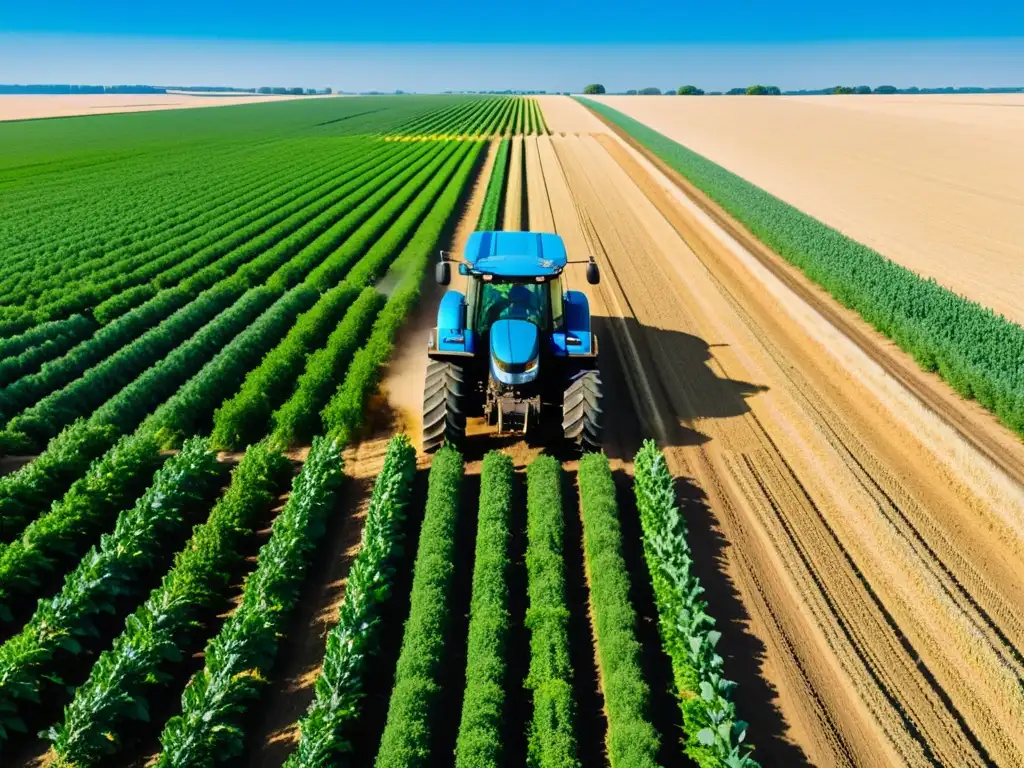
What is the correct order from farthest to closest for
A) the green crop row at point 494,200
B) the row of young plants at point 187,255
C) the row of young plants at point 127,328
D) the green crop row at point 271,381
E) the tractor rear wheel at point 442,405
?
the green crop row at point 494,200 < the row of young plants at point 187,255 < the row of young plants at point 127,328 < the green crop row at point 271,381 < the tractor rear wheel at point 442,405

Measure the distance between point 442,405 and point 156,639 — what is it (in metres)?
4.43

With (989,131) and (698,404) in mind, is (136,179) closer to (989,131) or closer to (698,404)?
(698,404)

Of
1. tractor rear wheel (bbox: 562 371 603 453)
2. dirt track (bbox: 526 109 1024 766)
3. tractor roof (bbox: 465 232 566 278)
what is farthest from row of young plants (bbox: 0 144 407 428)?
dirt track (bbox: 526 109 1024 766)

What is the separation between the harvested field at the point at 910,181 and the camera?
65.2ft

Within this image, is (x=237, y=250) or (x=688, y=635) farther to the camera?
(x=237, y=250)

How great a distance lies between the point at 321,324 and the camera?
45.6 feet

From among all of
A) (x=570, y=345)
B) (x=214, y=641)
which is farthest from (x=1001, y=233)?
(x=214, y=641)

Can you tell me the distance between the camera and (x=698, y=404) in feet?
36.4

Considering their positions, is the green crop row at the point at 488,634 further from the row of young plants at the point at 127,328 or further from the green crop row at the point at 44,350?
the green crop row at the point at 44,350

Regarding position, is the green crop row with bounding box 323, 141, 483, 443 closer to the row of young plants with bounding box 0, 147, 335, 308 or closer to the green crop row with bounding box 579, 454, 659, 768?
the green crop row with bounding box 579, 454, 659, 768

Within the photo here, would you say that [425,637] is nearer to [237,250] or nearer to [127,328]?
[127,328]

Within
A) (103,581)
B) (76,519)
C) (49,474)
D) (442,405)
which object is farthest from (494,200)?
(103,581)

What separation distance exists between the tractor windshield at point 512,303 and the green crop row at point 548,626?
2190 mm

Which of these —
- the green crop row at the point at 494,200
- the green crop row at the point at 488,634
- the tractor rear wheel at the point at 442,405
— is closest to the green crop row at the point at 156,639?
the tractor rear wheel at the point at 442,405
